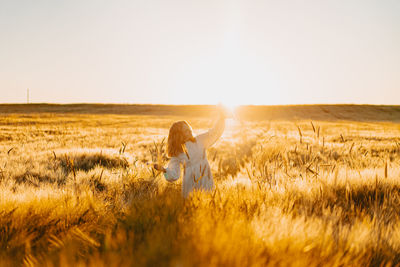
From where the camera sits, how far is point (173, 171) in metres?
3.48

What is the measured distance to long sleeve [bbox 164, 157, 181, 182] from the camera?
340 cm

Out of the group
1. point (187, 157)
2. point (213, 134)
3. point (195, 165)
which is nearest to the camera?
point (187, 157)

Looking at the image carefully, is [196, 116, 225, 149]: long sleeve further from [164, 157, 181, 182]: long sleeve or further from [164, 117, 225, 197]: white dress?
[164, 157, 181, 182]: long sleeve

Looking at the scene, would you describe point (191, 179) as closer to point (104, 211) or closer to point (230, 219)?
point (104, 211)

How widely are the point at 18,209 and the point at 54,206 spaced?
248 mm

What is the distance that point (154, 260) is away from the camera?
113 cm

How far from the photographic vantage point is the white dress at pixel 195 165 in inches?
138

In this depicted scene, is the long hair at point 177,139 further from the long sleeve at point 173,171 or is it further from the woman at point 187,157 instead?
the long sleeve at point 173,171

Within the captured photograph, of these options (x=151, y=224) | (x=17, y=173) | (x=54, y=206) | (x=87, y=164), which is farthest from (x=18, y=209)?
(x=87, y=164)

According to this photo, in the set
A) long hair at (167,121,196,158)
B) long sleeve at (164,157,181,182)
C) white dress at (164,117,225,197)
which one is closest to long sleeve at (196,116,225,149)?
white dress at (164,117,225,197)

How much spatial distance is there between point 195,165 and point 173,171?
63cm

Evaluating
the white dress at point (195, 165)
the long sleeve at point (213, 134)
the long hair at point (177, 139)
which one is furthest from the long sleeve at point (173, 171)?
the long sleeve at point (213, 134)

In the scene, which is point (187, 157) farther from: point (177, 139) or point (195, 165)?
point (195, 165)

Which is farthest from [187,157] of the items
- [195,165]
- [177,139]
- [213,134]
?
[213,134]
